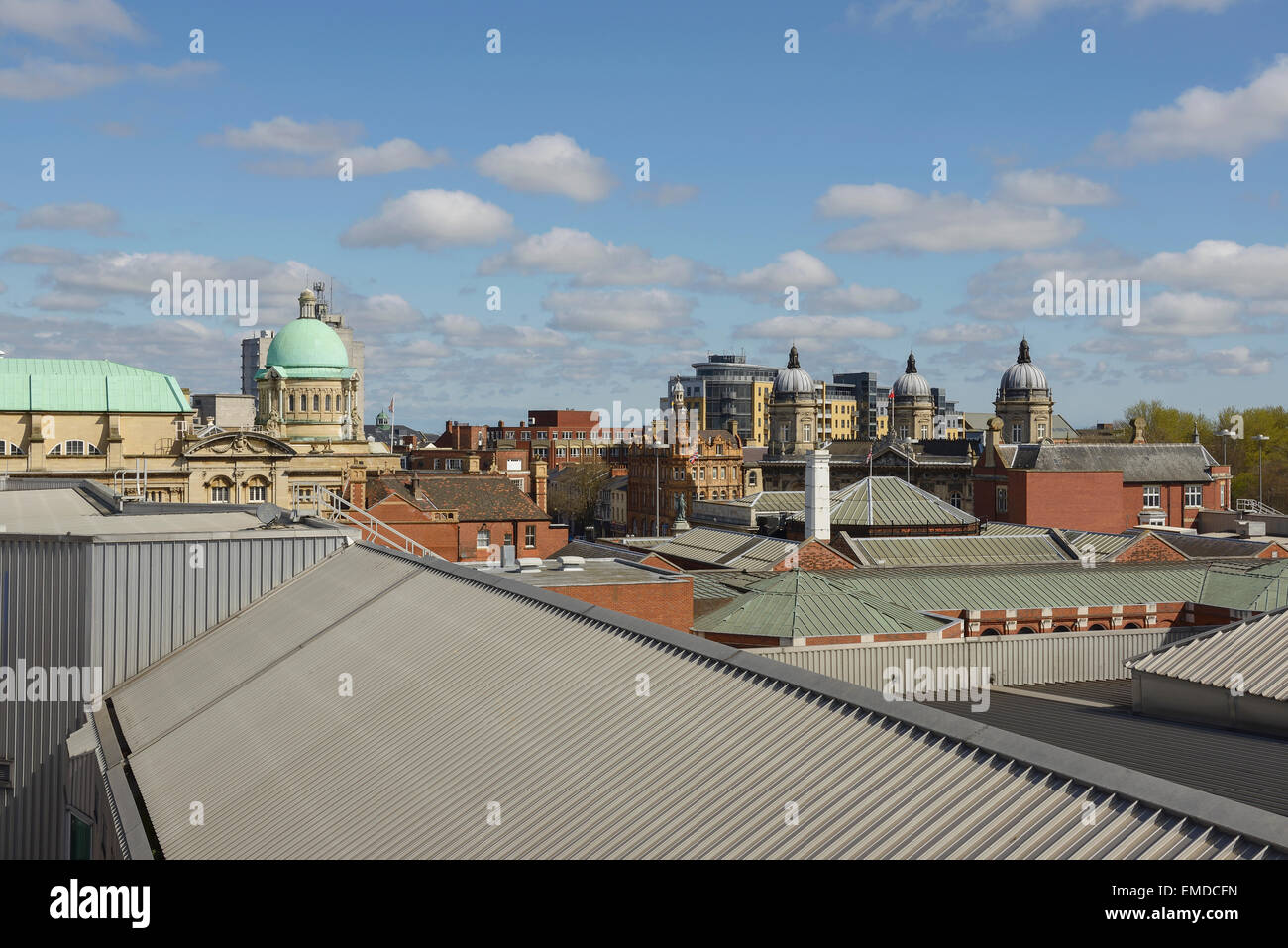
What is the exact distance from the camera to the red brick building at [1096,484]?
72.8m

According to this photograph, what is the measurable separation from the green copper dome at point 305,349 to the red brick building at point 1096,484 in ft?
160

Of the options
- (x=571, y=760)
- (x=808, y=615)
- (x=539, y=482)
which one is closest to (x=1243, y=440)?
(x=539, y=482)

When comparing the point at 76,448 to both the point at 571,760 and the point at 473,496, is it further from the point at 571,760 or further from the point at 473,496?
the point at 571,760

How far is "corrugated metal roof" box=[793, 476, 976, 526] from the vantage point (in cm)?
5009

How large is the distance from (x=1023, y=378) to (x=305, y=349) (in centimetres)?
6929

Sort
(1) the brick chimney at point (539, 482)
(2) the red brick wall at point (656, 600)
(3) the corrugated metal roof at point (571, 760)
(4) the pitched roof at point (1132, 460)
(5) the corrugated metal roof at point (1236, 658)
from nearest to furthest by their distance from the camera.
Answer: (3) the corrugated metal roof at point (571, 760), (5) the corrugated metal roof at point (1236, 658), (2) the red brick wall at point (656, 600), (1) the brick chimney at point (539, 482), (4) the pitched roof at point (1132, 460)

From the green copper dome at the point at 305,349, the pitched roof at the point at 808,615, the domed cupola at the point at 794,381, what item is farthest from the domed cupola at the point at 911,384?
the pitched roof at the point at 808,615

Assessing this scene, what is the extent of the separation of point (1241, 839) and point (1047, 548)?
130 feet

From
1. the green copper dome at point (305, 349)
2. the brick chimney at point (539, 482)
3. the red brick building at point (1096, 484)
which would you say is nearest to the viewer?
the brick chimney at point (539, 482)

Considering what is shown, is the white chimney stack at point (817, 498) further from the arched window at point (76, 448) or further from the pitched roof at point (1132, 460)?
the arched window at point (76, 448)

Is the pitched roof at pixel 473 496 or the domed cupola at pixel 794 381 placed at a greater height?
the domed cupola at pixel 794 381

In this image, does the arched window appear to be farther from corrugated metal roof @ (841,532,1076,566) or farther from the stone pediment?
corrugated metal roof @ (841,532,1076,566)
